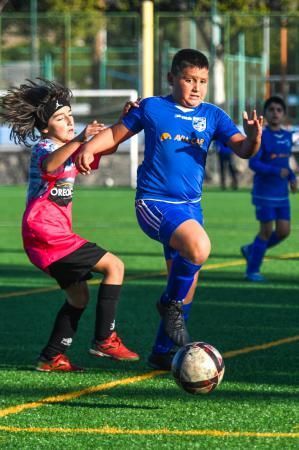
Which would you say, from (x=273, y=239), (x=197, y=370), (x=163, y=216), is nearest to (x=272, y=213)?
(x=273, y=239)

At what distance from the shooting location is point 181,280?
7.42 m

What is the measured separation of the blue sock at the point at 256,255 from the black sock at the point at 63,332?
534cm

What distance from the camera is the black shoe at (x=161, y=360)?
755 centimetres

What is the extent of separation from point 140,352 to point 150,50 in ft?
95.8

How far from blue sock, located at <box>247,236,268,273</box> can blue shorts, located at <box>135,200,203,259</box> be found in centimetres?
542

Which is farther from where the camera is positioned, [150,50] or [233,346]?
[150,50]

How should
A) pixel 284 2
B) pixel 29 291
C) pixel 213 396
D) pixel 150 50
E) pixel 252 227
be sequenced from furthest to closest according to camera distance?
pixel 284 2
pixel 150 50
pixel 252 227
pixel 29 291
pixel 213 396

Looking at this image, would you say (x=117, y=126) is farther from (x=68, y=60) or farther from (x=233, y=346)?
(x=68, y=60)

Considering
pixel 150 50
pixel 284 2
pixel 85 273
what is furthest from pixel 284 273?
pixel 284 2

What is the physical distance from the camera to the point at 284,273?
536 inches

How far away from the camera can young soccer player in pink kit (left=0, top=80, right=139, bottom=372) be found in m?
7.70

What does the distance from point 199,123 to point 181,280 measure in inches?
38.0

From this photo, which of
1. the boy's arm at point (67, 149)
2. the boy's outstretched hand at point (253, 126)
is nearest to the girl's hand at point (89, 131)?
the boy's arm at point (67, 149)

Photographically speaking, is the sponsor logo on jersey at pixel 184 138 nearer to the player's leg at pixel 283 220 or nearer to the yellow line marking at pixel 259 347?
the yellow line marking at pixel 259 347
